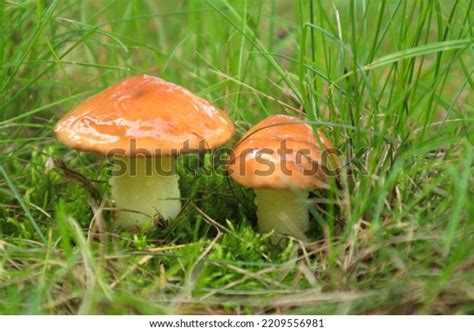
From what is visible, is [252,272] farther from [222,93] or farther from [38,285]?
[222,93]

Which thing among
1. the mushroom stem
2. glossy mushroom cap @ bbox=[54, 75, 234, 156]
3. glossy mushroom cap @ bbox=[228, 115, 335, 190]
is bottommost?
the mushroom stem

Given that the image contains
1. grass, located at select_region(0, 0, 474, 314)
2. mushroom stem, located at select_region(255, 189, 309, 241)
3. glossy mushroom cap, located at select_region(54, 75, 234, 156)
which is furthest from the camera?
mushroom stem, located at select_region(255, 189, 309, 241)

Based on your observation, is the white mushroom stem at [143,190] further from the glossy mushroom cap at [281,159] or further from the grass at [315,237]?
the glossy mushroom cap at [281,159]

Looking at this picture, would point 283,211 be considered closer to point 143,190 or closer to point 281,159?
point 281,159

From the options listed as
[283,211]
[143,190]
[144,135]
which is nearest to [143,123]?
[144,135]

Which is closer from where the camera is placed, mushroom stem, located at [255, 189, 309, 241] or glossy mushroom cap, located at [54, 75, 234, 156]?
glossy mushroom cap, located at [54, 75, 234, 156]

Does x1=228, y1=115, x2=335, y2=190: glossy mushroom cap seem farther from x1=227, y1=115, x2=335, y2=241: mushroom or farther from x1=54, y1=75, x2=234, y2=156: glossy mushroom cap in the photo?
x1=54, y1=75, x2=234, y2=156: glossy mushroom cap

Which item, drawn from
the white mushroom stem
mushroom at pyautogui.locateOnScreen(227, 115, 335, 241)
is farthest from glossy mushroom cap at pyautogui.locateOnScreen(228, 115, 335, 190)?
the white mushroom stem
